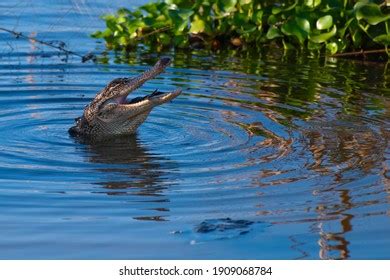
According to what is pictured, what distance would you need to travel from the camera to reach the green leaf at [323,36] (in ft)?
40.6

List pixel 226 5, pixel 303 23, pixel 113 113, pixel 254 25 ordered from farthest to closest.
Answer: pixel 254 25 < pixel 226 5 < pixel 303 23 < pixel 113 113

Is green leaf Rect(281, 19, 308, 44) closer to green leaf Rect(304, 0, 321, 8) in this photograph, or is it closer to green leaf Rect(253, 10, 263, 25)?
green leaf Rect(304, 0, 321, 8)

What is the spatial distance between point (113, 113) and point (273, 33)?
11.5ft

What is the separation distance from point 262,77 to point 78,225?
5.39 meters

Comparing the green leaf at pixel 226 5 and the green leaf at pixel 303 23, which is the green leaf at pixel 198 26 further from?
the green leaf at pixel 303 23

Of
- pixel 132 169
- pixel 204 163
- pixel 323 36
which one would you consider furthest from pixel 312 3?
pixel 132 169

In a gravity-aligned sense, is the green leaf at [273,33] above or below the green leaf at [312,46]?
above

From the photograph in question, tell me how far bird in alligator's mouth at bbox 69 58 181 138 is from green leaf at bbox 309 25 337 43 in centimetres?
340

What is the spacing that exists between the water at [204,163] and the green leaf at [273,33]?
A: 30cm

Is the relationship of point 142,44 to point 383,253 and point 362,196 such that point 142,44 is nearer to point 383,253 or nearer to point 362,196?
point 362,196

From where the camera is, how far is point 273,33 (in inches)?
497

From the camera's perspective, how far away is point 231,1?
41.1 ft

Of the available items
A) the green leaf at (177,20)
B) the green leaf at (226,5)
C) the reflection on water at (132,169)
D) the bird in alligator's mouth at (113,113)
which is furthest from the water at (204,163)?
the green leaf at (226,5)

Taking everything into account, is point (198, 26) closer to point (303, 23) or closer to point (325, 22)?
point (303, 23)
